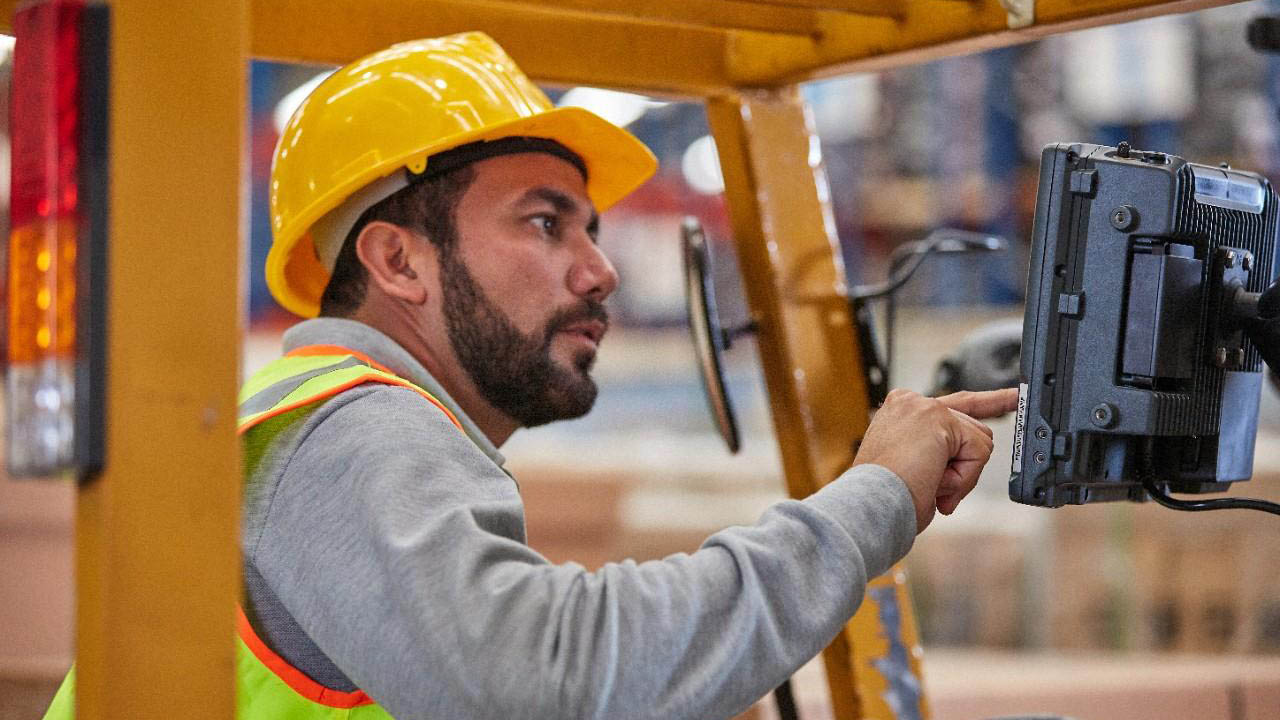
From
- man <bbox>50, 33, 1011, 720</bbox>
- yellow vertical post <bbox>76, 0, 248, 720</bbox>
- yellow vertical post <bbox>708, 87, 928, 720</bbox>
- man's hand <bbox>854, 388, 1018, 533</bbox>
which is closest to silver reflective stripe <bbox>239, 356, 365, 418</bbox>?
man <bbox>50, 33, 1011, 720</bbox>

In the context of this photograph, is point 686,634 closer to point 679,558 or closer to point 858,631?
point 679,558

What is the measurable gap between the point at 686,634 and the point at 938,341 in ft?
23.4

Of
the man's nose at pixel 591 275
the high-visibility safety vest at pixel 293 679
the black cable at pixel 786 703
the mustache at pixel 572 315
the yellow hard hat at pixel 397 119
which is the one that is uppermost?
the yellow hard hat at pixel 397 119

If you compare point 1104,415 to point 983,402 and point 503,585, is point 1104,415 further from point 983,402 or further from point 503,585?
point 503,585

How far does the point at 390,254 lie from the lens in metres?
2.12

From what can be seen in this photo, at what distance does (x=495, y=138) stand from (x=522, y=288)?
0.24 meters

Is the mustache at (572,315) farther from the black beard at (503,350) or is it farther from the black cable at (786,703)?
the black cable at (786,703)

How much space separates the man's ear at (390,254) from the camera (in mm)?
2111

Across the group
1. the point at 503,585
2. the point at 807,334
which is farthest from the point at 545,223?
the point at 503,585

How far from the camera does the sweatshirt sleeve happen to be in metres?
1.43

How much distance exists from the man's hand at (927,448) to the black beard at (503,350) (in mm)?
521

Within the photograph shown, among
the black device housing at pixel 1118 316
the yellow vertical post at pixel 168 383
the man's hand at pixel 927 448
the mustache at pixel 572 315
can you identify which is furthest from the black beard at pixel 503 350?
the yellow vertical post at pixel 168 383

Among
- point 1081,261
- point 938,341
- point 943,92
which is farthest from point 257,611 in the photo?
point 943,92

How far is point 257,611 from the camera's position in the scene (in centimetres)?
175
